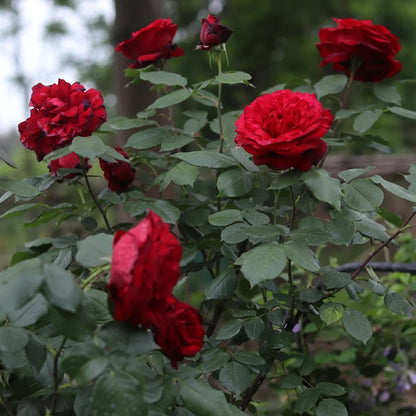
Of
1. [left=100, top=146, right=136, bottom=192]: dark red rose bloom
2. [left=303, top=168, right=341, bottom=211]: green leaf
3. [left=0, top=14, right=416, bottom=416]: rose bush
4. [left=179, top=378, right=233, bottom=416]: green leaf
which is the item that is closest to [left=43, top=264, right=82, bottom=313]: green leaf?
[left=0, top=14, right=416, bottom=416]: rose bush

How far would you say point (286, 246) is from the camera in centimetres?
97

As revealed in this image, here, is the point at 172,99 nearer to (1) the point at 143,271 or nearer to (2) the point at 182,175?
(2) the point at 182,175

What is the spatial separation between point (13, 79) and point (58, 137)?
46.4ft

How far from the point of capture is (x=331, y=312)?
3.77 feet

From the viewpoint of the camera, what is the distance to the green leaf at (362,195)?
1.06 meters

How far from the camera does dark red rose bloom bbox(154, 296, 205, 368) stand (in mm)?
803

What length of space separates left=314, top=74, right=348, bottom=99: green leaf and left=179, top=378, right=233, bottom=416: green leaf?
91 cm

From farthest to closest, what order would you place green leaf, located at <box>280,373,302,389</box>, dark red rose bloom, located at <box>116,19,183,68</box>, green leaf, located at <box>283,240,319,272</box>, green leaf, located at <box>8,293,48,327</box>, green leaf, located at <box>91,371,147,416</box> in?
dark red rose bloom, located at <box>116,19,183,68</box> → green leaf, located at <box>280,373,302,389</box> → green leaf, located at <box>283,240,319,272</box> → green leaf, located at <box>8,293,48,327</box> → green leaf, located at <box>91,371,147,416</box>

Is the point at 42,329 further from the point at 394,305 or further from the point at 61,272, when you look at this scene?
the point at 394,305

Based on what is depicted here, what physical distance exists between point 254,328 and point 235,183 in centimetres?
31

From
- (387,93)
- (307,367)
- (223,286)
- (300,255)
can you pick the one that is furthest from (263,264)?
(387,93)

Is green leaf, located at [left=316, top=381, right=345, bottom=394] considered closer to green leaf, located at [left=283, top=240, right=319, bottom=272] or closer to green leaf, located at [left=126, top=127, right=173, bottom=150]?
green leaf, located at [left=283, top=240, right=319, bottom=272]

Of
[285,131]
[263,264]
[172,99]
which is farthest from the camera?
[172,99]

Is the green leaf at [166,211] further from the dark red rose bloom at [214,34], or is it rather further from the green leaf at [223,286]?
the dark red rose bloom at [214,34]
